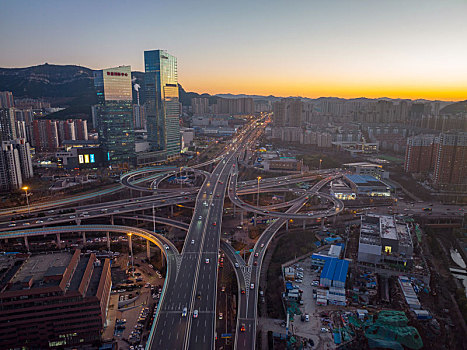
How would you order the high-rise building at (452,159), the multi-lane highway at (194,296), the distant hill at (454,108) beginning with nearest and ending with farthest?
1. the multi-lane highway at (194,296)
2. the high-rise building at (452,159)
3. the distant hill at (454,108)

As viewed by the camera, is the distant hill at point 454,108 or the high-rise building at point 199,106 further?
the high-rise building at point 199,106

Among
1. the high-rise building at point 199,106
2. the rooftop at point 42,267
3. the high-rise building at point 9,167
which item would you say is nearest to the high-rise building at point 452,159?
the rooftop at point 42,267

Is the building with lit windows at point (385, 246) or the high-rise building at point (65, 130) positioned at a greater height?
the high-rise building at point (65, 130)

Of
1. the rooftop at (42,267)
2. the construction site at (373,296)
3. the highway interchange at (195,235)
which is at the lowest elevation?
the construction site at (373,296)

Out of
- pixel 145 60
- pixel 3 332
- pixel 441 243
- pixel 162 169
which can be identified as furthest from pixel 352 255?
pixel 145 60

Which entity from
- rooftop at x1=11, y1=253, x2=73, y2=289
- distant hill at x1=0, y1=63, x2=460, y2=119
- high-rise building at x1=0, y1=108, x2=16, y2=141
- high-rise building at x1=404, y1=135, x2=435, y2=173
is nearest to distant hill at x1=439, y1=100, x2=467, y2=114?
distant hill at x1=0, y1=63, x2=460, y2=119

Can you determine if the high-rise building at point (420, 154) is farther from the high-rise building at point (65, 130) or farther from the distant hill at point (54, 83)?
the distant hill at point (54, 83)
